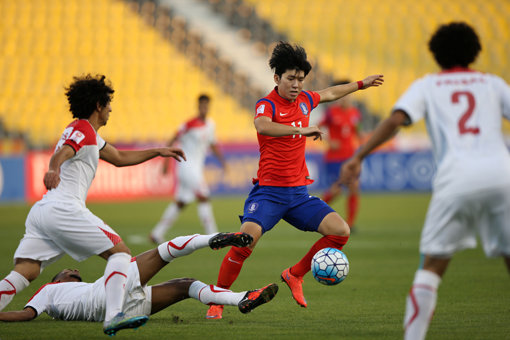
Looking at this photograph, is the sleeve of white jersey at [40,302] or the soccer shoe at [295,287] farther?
the soccer shoe at [295,287]

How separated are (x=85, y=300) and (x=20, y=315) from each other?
547mm

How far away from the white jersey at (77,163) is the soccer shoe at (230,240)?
1037 mm

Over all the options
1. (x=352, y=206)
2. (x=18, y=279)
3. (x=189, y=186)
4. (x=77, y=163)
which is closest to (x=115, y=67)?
(x=189, y=186)

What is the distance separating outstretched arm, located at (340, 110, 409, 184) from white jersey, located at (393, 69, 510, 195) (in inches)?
2.1

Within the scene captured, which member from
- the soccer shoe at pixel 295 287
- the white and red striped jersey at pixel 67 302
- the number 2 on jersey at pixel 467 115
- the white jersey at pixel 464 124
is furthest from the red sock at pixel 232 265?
the number 2 on jersey at pixel 467 115

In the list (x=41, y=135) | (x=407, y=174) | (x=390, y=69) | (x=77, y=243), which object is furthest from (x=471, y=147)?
(x=390, y=69)

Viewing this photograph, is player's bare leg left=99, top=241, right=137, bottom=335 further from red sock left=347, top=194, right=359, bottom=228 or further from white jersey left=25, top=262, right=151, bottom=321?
red sock left=347, top=194, right=359, bottom=228

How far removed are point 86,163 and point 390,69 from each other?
2241 centimetres

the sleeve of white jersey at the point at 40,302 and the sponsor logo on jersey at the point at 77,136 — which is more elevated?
the sponsor logo on jersey at the point at 77,136

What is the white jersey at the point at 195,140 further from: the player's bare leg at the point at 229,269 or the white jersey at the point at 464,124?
the white jersey at the point at 464,124

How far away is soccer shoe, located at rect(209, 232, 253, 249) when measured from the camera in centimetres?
531

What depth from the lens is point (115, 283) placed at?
5117 mm

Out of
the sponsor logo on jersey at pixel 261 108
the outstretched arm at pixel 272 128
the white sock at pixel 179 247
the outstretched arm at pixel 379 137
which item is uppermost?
the sponsor logo on jersey at pixel 261 108

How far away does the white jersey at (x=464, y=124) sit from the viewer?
4055mm
